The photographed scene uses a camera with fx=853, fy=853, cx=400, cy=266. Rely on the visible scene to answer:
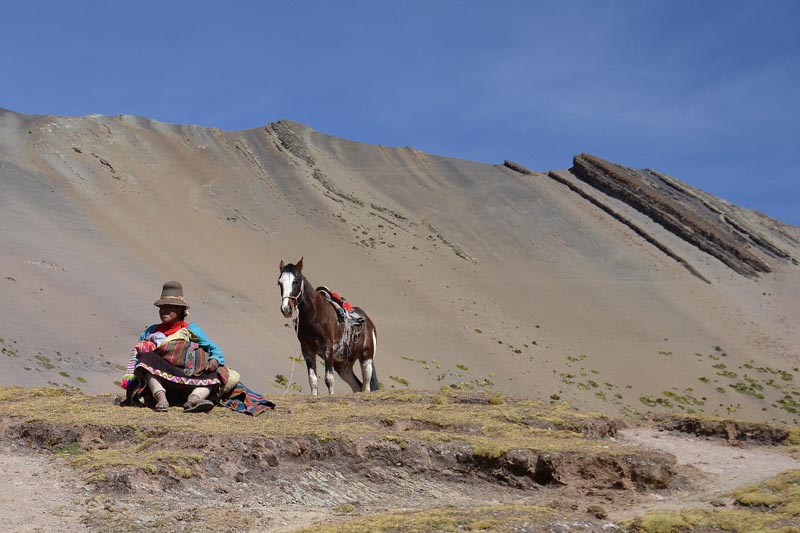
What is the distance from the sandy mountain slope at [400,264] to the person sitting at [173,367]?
14.2m

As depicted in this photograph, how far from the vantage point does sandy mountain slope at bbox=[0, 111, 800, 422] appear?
34562 millimetres

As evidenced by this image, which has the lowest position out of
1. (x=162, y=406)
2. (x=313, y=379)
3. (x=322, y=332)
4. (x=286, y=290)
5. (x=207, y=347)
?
(x=162, y=406)

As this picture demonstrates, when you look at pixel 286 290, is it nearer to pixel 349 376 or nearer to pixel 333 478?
pixel 349 376

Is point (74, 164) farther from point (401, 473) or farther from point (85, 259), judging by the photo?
point (401, 473)

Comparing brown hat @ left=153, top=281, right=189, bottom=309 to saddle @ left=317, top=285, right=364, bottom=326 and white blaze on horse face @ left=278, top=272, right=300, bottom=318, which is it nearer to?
white blaze on horse face @ left=278, top=272, right=300, bottom=318

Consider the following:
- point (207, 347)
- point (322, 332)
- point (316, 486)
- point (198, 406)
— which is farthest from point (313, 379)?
point (316, 486)

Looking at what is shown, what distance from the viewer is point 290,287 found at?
46.1ft

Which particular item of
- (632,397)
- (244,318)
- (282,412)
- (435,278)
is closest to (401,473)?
(282,412)

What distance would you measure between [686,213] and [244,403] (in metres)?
68.9

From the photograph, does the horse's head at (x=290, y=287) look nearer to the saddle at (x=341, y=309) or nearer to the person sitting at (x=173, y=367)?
the saddle at (x=341, y=309)

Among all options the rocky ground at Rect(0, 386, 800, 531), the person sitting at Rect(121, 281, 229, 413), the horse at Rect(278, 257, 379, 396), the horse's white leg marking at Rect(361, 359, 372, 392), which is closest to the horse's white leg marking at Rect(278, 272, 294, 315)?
the horse at Rect(278, 257, 379, 396)

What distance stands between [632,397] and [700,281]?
24.4 meters

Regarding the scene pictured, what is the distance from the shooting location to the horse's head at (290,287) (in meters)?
13.9

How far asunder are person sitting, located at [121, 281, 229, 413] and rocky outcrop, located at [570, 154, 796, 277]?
63.9 m
